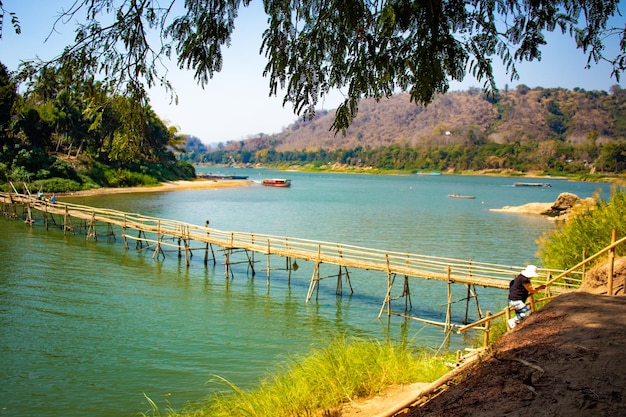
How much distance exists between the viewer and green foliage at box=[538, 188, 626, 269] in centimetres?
1880

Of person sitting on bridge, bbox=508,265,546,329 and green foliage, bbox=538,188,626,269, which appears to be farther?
green foliage, bbox=538,188,626,269

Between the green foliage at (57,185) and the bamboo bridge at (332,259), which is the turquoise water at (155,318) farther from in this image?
the green foliage at (57,185)

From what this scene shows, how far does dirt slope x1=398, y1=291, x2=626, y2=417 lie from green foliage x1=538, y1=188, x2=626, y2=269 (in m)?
11.5

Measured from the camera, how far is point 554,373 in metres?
6.37

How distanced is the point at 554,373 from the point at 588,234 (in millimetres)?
14812

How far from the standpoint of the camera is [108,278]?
2427 cm

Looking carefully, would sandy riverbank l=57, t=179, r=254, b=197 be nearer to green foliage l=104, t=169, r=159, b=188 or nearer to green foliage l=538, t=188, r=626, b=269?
green foliage l=104, t=169, r=159, b=188

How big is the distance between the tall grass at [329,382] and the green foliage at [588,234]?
419 inches

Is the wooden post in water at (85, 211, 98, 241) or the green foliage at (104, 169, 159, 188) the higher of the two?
the green foliage at (104, 169, 159, 188)

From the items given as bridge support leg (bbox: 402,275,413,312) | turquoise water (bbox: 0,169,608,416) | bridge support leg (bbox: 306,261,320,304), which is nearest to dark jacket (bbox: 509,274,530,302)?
turquoise water (bbox: 0,169,608,416)

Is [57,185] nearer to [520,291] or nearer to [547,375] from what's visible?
[520,291]

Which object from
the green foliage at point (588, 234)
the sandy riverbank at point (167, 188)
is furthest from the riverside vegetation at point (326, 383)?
the sandy riverbank at point (167, 188)

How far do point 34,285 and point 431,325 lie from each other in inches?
640

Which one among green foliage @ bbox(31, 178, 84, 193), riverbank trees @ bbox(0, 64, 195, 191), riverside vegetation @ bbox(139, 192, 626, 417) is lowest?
riverside vegetation @ bbox(139, 192, 626, 417)
